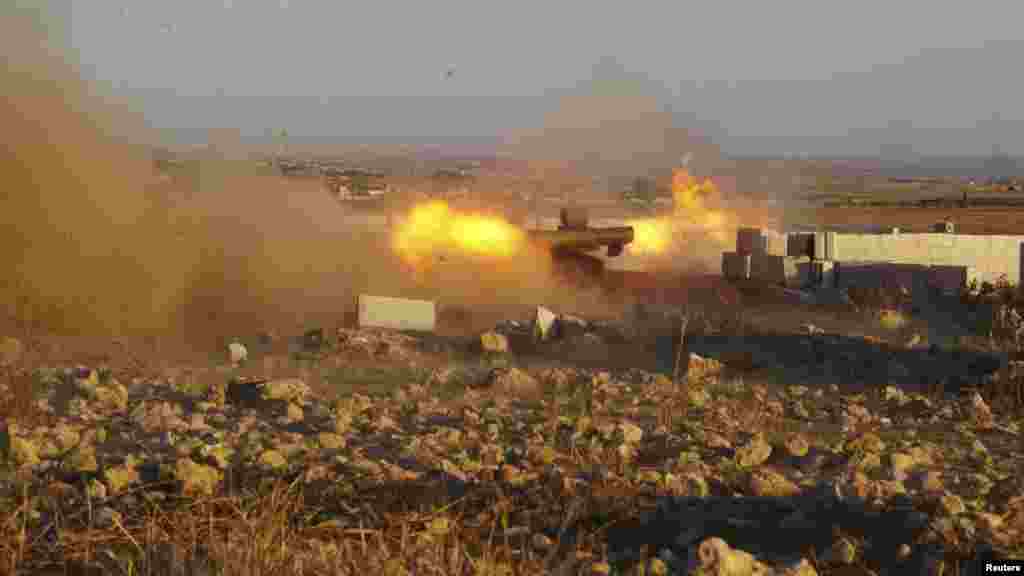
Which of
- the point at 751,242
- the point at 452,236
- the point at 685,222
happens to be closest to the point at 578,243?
the point at 452,236

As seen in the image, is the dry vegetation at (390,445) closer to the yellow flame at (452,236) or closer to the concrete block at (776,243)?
the yellow flame at (452,236)

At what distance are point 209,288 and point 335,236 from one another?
10.9ft

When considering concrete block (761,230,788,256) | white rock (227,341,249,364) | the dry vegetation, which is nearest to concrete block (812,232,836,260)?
concrete block (761,230,788,256)

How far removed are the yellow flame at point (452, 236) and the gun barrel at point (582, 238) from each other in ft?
1.65

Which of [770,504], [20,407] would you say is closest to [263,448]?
[20,407]

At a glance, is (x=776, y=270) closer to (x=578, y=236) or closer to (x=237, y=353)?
(x=578, y=236)

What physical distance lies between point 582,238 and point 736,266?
3106 millimetres

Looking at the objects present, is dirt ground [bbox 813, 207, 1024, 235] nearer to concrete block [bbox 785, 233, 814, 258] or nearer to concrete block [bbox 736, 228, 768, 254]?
concrete block [bbox 736, 228, 768, 254]

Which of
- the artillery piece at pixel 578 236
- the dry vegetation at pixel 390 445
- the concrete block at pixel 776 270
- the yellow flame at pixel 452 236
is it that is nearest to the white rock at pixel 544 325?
the dry vegetation at pixel 390 445

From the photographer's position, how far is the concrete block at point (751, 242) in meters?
24.5

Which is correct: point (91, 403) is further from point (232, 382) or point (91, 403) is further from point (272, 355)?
point (272, 355)

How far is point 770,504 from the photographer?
22.9 ft

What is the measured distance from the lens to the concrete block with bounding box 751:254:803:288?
2269cm

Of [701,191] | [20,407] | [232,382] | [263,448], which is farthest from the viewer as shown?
[701,191]
